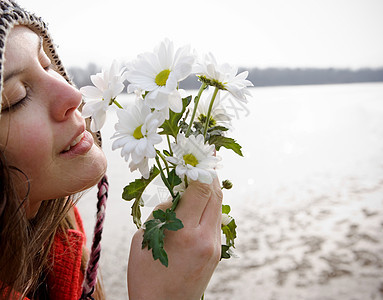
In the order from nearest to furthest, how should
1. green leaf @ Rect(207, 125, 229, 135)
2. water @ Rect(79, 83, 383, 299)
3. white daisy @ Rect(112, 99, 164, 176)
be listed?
white daisy @ Rect(112, 99, 164, 176), green leaf @ Rect(207, 125, 229, 135), water @ Rect(79, 83, 383, 299)

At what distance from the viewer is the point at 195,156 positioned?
20.6 inches

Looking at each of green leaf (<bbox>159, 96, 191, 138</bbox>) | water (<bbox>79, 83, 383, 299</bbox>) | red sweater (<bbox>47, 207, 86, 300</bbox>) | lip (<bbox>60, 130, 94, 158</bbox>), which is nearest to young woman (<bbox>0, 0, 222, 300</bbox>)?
lip (<bbox>60, 130, 94, 158</bbox>)

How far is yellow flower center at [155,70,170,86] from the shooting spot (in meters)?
0.51

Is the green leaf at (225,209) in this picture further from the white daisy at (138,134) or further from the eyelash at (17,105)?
the eyelash at (17,105)

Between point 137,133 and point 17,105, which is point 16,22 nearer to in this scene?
point 17,105

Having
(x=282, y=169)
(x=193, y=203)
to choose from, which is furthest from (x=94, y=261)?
(x=282, y=169)

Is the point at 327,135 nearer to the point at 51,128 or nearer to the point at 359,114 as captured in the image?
the point at 359,114

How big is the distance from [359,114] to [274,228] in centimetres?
390

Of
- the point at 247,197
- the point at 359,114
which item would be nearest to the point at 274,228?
the point at 247,197

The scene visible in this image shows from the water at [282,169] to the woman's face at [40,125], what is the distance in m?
1.41

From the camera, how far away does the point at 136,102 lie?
547 millimetres

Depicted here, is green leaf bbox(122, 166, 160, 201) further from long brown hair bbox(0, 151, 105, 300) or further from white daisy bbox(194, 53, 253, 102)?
long brown hair bbox(0, 151, 105, 300)

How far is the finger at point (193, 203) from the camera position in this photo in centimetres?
60

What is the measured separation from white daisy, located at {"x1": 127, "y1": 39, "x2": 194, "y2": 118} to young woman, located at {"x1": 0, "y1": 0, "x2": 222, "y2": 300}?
0.58 feet
